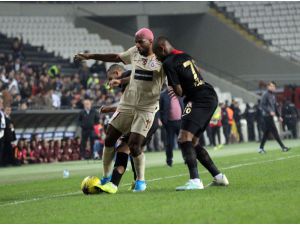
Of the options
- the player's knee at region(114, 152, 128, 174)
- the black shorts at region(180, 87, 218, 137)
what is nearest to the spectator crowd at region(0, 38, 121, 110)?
the player's knee at region(114, 152, 128, 174)

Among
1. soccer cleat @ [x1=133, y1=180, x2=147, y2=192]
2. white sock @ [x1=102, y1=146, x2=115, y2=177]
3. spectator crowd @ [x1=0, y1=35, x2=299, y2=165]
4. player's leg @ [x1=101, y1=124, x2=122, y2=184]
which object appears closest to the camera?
soccer cleat @ [x1=133, y1=180, x2=147, y2=192]

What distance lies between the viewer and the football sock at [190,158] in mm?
12453

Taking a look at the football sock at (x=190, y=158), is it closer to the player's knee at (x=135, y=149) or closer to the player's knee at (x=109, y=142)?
the player's knee at (x=135, y=149)

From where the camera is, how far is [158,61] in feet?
→ 41.3

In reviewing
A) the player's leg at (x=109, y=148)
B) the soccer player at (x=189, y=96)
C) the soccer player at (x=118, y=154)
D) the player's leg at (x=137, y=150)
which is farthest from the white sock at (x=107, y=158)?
the soccer player at (x=189, y=96)

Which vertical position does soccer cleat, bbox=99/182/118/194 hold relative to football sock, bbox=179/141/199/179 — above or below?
below

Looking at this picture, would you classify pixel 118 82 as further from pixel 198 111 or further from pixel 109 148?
pixel 198 111

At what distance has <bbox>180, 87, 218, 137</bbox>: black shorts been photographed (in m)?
12.6

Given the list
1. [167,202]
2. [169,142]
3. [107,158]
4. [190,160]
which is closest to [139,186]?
[107,158]

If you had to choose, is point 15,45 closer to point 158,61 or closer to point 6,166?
point 6,166

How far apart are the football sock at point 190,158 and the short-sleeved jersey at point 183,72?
68cm

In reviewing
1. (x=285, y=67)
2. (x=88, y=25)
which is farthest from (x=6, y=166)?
(x=285, y=67)

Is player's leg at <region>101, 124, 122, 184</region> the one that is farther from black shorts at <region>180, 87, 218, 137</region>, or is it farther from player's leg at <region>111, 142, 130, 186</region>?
black shorts at <region>180, 87, 218, 137</region>

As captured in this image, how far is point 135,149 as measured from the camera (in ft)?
42.4
